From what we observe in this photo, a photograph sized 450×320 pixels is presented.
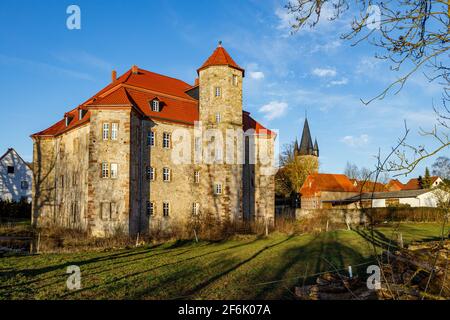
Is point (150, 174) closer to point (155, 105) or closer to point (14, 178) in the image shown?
point (155, 105)

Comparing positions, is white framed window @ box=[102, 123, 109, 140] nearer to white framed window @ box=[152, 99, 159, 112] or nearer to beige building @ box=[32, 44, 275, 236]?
beige building @ box=[32, 44, 275, 236]

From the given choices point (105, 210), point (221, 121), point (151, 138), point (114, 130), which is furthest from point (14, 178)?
point (221, 121)

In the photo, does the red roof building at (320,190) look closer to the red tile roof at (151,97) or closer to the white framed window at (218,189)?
→ the red tile roof at (151,97)

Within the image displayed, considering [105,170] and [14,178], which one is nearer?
[105,170]

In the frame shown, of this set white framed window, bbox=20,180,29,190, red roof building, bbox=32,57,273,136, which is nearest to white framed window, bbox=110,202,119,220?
red roof building, bbox=32,57,273,136

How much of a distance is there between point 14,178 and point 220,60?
38.5 m

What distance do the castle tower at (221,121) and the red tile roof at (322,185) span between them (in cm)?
3236

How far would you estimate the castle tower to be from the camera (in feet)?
108

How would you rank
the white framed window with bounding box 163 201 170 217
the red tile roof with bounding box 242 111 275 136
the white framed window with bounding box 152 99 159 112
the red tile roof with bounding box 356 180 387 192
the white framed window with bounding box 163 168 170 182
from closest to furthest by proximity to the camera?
the red tile roof with bounding box 356 180 387 192, the white framed window with bounding box 163 201 170 217, the white framed window with bounding box 163 168 170 182, the white framed window with bounding box 152 99 159 112, the red tile roof with bounding box 242 111 275 136

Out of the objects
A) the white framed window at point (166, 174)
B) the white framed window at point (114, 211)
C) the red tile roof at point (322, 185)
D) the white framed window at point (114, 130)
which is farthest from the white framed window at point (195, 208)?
the red tile roof at point (322, 185)

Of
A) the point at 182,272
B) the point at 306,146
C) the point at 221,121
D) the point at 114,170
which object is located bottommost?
the point at 182,272

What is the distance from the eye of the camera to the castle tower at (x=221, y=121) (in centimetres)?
3288

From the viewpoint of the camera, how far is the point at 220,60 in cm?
3388
